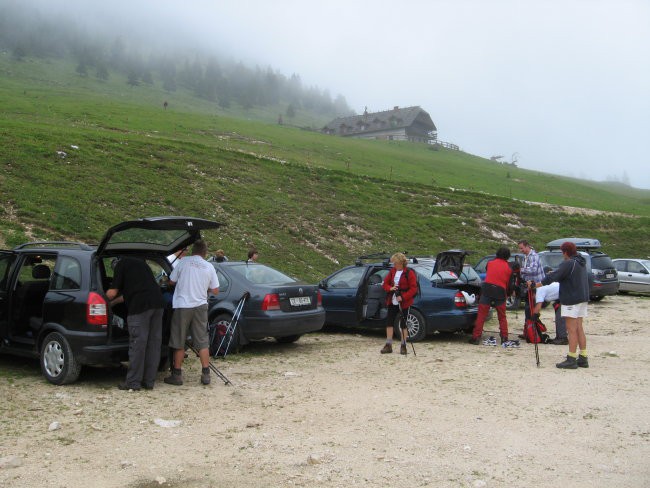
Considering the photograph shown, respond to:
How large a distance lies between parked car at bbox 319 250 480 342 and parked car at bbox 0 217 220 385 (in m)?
4.28

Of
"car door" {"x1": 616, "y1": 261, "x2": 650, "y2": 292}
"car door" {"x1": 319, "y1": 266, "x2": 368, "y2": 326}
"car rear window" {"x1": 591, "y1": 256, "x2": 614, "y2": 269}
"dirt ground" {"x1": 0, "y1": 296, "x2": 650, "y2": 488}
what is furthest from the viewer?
"car door" {"x1": 616, "y1": 261, "x2": 650, "y2": 292}

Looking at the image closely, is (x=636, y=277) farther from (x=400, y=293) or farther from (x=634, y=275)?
(x=400, y=293)

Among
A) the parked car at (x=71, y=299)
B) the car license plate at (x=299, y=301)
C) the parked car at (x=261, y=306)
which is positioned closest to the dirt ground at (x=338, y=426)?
the parked car at (x=71, y=299)

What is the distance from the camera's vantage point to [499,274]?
10328 millimetres

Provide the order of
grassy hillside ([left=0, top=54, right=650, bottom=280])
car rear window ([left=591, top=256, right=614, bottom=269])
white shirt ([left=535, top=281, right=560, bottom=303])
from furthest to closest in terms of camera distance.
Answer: car rear window ([left=591, top=256, right=614, bottom=269]) < grassy hillside ([left=0, top=54, right=650, bottom=280]) < white shirt ([left=535, top=281, right=560, bottom=303])

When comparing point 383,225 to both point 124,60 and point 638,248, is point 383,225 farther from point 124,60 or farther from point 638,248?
point 124,60

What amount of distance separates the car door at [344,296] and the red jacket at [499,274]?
2363 mm

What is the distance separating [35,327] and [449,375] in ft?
17.5

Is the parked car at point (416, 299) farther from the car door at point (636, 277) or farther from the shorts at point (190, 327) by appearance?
the car door at point (636, 277)

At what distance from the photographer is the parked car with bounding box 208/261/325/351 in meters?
9.06

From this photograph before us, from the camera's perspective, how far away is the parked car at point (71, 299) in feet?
22.2

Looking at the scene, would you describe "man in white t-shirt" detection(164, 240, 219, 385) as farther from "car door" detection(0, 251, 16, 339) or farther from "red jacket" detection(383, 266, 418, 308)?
"red jacket" detection(383, 266, 418, 308)

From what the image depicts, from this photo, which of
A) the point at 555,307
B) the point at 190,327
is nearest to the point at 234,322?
the point at 190,327

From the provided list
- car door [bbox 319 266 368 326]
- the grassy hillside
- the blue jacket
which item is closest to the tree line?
the grassy hillside
